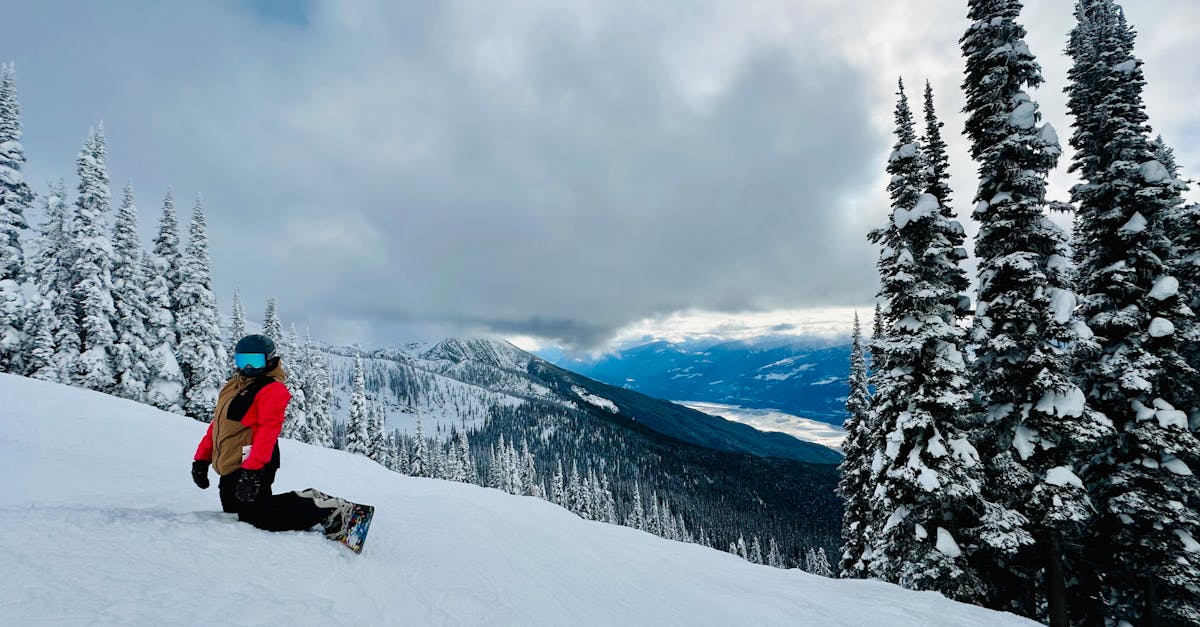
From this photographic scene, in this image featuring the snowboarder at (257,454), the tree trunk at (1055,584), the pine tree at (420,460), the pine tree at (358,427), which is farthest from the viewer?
the pine tree at (420,460)

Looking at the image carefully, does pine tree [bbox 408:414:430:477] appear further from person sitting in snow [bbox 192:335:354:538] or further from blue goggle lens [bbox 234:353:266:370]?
blue goggle lens [bbox 234:353:266:370]

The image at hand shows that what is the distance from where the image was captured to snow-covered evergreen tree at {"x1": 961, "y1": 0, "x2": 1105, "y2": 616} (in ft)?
42.3

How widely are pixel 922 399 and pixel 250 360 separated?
54.5ft

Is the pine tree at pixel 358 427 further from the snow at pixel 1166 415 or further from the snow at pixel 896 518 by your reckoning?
the snow at pixel 1166 415

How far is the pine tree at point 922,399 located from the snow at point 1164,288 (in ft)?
14.6

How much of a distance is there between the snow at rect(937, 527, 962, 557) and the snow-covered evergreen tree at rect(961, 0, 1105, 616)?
0.78 metres

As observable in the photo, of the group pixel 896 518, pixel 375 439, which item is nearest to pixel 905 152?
pixel 896 518

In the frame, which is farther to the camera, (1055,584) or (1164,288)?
(1164,288)

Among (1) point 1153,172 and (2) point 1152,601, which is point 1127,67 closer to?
(1) point 1153,172

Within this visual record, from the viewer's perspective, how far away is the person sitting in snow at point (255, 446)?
5129mm

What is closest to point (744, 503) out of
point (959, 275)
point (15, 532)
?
point (959, 275)

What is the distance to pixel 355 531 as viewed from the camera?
5645 mm

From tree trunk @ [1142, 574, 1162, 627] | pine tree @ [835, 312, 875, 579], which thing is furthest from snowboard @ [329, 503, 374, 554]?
pine tree @ [835, 312, 875, 579]

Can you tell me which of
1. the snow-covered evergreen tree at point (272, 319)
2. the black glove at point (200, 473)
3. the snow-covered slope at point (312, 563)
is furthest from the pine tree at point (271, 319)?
the black glove at point (200, 473)
